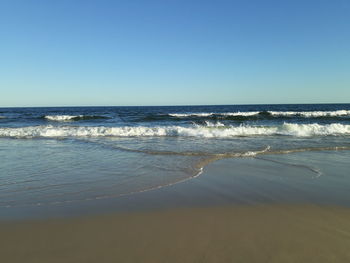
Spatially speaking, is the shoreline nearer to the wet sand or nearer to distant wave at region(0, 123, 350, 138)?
the wet sand

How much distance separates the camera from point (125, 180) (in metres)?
5.40

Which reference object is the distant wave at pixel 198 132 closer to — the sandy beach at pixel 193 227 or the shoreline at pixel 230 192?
the shoreline at pixel 230 192

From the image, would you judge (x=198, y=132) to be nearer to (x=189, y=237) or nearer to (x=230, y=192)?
(x=230, y=192)

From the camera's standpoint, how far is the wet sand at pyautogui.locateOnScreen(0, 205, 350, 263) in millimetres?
2659

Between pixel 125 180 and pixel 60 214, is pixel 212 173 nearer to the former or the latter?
pixel 125 180

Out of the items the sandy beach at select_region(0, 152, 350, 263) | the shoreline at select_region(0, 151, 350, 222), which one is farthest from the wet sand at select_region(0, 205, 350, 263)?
the shoreline at select_region(0, 151, 350, 222)

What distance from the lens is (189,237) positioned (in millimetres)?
3029

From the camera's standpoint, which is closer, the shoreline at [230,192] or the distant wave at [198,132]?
the shoreline at [230,192]

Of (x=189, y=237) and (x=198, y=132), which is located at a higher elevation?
(x=198, y=132)

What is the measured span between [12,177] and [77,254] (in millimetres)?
3698

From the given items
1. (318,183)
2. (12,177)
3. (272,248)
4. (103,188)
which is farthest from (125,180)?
(318,183)

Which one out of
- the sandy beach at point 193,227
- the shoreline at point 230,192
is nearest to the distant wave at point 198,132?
the shoreline at point 230,192

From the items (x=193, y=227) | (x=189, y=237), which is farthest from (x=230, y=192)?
(x=189, y=237)

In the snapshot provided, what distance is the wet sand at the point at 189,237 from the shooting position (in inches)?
105
